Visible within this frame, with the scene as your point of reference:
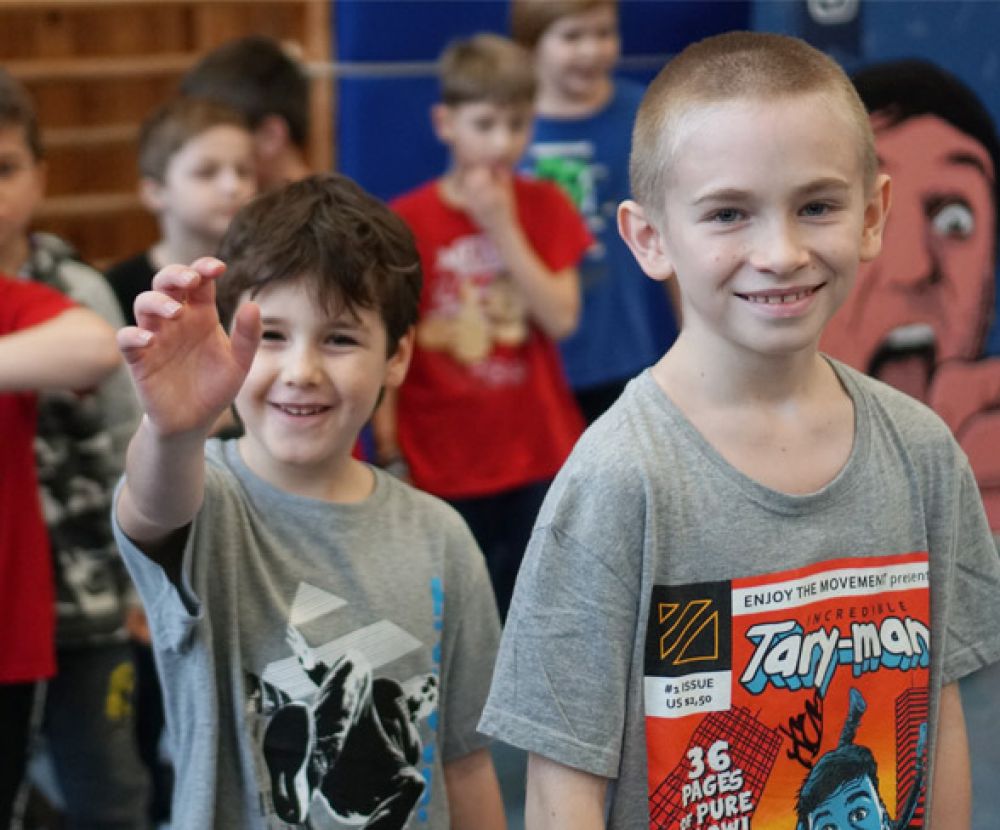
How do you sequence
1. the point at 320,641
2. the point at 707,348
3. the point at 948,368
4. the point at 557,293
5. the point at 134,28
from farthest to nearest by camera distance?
the point at 134,28
the point at 948,368
the point at 557,293
the point at 320,641
the point at 707,348

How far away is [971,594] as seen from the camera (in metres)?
1.72

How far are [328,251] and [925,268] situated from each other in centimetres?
227

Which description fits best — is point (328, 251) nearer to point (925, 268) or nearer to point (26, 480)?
point (26, 480)

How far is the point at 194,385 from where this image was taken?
1.55 m

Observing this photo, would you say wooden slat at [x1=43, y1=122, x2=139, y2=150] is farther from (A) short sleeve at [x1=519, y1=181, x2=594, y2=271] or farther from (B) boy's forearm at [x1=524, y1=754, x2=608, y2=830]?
(B) boy's forearm at [x1=524, y1=754, x2=608, y2=830]

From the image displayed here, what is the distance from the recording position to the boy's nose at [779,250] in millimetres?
1503

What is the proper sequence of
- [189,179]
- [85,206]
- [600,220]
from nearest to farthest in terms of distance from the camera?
[189,179], [600,220], [85,206]

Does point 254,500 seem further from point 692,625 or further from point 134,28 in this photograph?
point 134,28

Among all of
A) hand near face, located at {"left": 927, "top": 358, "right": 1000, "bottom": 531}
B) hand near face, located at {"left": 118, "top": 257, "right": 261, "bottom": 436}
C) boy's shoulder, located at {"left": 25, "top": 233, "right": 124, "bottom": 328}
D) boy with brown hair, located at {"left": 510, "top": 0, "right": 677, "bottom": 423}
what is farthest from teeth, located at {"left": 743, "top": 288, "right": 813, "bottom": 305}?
hand near face, located at {"left": 927, "top": 358, "right": 1000, "bottom": 531}

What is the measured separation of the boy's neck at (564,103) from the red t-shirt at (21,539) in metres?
1.95

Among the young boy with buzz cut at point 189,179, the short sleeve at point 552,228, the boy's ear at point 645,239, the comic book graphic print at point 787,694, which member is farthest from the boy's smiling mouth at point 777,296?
the short sleeve at point 552,228

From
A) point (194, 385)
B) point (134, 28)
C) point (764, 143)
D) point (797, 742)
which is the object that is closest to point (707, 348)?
point (764, 143)

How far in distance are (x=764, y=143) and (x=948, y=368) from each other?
2.46 meters

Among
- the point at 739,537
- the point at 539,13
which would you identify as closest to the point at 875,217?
the point at 739,537
